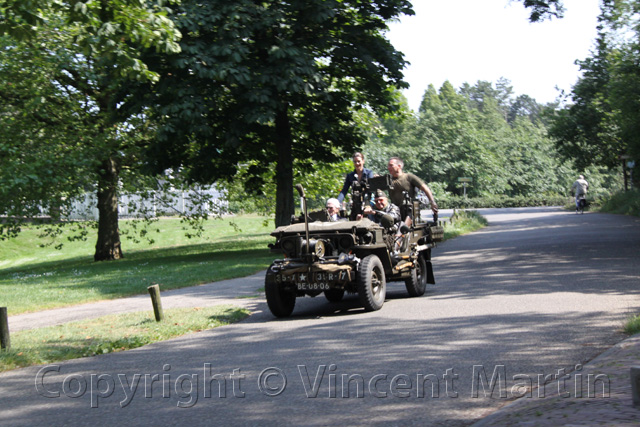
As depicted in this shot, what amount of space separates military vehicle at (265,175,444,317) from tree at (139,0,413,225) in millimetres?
9412

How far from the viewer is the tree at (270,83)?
20594 millimetres

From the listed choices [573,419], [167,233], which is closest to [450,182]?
[167,233]

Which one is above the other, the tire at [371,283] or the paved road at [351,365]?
the tire at [371,283]

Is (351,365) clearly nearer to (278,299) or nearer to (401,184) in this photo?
(278,299)

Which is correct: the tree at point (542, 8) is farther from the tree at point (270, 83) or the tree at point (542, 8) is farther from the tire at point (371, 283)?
the tire at point (371, 283)

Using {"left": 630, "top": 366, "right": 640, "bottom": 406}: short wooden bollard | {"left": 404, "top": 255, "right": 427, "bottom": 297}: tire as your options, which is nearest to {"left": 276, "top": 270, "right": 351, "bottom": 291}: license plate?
{"left": 404, "top": 255, "right": 427, "bottom": 297}: tire

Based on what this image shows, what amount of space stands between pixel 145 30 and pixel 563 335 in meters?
8.59

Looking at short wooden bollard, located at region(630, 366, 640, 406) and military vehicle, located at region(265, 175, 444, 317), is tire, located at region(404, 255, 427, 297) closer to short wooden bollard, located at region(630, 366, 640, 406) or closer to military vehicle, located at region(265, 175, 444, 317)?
military vehicle, located at region(265, 175, 444, 317)

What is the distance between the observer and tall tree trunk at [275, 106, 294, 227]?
81.1ft

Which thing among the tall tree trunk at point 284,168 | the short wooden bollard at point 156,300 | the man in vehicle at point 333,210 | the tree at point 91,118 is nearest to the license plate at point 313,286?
the man in vehicle at point 333,210

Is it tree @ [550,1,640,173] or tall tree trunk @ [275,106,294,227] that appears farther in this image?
tree @ [550,1,640,173]

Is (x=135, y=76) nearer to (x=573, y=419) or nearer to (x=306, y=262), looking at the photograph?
(x=306, y=262)

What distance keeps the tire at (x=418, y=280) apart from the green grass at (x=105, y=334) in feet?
9.03

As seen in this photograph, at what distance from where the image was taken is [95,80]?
25.5 metres
